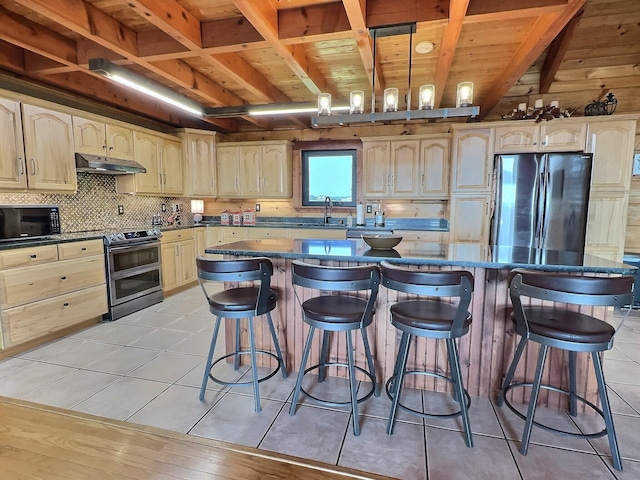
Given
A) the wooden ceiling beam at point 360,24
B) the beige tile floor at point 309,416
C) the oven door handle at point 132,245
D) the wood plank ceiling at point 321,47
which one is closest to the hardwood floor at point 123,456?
the beige tile floor at point 309,416

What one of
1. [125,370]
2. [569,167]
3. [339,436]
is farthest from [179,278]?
[569,167]

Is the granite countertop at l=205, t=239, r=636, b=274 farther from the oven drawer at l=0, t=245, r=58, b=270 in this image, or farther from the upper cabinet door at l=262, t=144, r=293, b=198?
the upper cabinet door at l=262, t=144, r=293, b=198

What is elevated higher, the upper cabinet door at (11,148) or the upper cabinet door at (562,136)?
the upper cabinet door at (562,136)

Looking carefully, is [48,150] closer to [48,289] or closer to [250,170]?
[48,289]

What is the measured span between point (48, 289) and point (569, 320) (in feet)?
13.3

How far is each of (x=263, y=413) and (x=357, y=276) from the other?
105cm

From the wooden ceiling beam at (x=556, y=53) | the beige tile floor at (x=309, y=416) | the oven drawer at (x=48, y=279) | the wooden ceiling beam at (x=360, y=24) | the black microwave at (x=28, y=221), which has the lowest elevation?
the beige tile floor at (x=309, y=416)

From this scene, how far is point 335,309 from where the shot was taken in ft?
6.63

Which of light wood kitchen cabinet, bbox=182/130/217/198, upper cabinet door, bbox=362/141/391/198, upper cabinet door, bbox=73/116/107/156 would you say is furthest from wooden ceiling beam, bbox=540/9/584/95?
upper cabinet door, bbox=73/116/107/156

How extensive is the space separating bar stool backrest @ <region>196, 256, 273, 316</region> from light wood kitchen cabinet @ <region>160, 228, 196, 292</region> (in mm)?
2838

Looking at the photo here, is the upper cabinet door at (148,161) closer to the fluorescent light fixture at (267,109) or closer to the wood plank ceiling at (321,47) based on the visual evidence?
the wood plank ceiling at (321,47)

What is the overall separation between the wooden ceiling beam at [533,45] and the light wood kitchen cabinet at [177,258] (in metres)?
4.48

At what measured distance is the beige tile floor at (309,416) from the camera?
171 centimetres

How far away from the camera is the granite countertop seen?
6.29 ft
